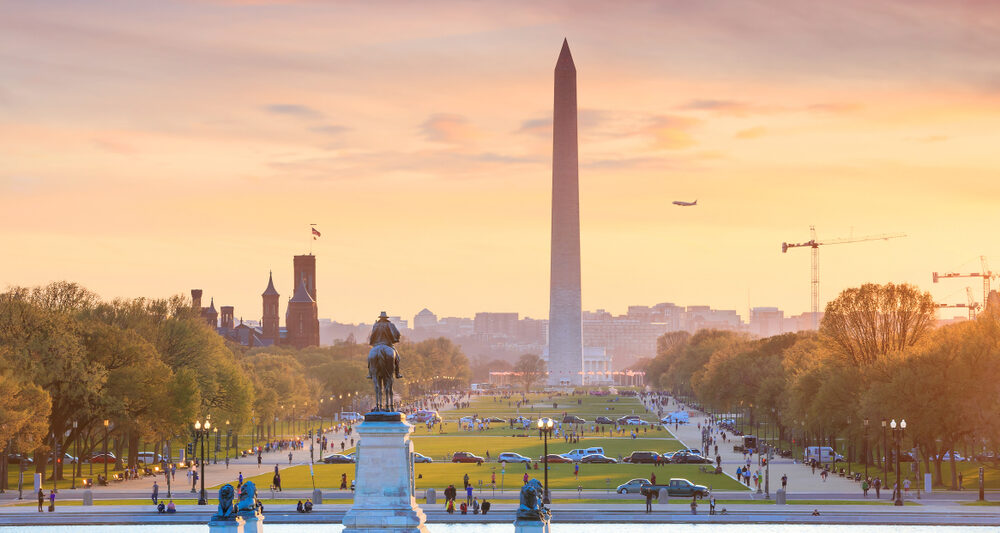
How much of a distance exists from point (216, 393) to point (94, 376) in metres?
17.9

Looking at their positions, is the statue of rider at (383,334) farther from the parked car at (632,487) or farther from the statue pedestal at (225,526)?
the parked car at (632,487)

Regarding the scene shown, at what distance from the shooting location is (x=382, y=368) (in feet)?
120

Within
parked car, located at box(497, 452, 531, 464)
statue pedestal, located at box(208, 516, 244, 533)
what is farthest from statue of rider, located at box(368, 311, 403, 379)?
parked car, located at box(497, 452, 531, 464)

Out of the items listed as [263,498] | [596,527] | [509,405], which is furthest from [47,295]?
[509,405]

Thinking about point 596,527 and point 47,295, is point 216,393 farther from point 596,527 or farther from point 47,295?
point 596,527

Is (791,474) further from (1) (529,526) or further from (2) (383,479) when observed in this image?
(1) (529,526)

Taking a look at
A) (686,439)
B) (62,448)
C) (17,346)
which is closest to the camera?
(17,346)

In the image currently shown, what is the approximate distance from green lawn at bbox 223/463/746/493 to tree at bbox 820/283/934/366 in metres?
15.4

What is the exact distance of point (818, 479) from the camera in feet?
253

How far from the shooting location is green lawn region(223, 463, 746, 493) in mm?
71812

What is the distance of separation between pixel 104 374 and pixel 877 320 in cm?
5247

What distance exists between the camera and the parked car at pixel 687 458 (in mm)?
87250

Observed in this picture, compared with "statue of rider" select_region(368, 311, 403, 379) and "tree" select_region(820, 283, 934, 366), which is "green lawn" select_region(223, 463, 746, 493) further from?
"statue of rider" select_region(368, 311, 403, 379)

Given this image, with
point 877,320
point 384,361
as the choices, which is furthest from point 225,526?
point 877,320
